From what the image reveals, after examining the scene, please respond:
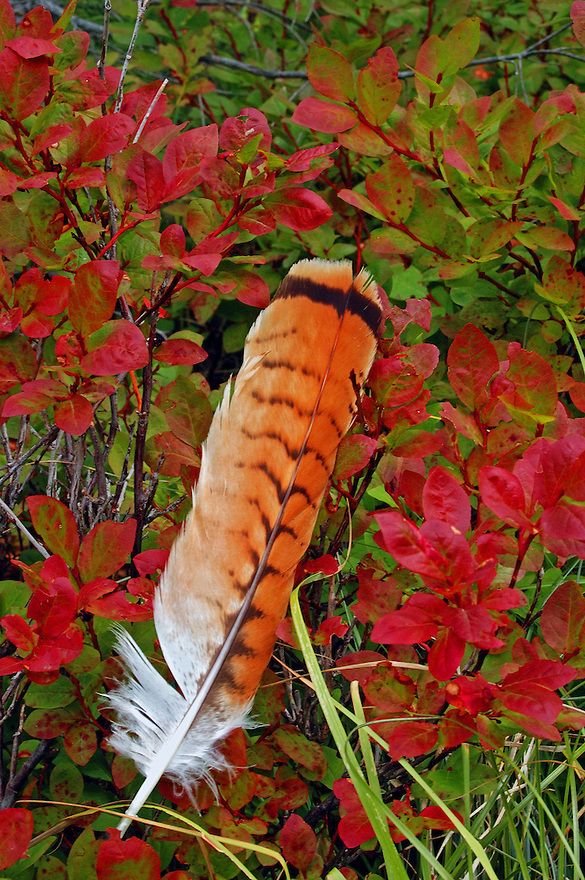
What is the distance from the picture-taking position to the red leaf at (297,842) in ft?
4.74

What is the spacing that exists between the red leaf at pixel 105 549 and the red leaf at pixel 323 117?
2.77 ft

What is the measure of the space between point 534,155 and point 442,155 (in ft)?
0.60

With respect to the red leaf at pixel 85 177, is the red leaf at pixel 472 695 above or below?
below

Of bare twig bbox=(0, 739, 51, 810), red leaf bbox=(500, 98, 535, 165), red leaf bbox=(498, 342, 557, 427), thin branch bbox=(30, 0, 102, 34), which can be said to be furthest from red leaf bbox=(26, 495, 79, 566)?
thin branch bbox=(30, 0, 102, 34)

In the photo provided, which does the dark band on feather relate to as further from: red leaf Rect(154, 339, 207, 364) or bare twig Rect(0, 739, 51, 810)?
bare twig Rect(0, 739, 51, 810)

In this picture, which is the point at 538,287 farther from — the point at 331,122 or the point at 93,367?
the point at 93,367

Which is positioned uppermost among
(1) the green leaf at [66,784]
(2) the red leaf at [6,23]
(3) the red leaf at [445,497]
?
(2) the red leaf at [6,23]

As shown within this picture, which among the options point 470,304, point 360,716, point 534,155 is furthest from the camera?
point 470,304

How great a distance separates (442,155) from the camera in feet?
6.28

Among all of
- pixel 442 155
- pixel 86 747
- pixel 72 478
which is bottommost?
pixel 86 747

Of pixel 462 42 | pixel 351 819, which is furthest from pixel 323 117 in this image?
pixel 351 819

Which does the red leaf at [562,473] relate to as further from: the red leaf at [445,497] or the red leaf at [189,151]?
the red leaf at [189,151]

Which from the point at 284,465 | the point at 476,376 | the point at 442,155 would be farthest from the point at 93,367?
the point at 442,155

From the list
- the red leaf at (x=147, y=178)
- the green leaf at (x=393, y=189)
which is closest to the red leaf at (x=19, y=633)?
the red leaf at (x=147, y=178)
